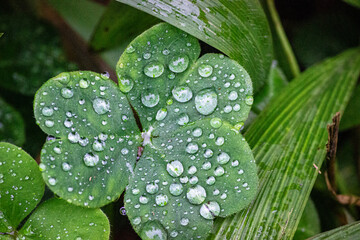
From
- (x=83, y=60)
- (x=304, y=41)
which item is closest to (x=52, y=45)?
(x=83, y=60)

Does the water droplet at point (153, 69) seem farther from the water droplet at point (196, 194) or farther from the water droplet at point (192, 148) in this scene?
the water droplet at point (196, 194)

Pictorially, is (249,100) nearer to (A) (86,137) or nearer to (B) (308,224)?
(A) (86,137)

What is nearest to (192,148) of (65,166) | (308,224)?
(65,166)

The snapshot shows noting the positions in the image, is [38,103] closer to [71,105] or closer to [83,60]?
[71,105]

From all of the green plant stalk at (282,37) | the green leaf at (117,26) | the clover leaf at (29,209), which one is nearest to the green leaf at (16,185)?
the clover leaf at (29,209)

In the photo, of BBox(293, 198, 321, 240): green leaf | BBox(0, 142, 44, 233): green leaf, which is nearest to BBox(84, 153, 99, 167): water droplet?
BBox(0, 142, 44, 233): green leaf

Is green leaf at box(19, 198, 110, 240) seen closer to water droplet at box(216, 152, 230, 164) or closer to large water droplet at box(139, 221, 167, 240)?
large water droplet at box(139, 221, 167, 240)
